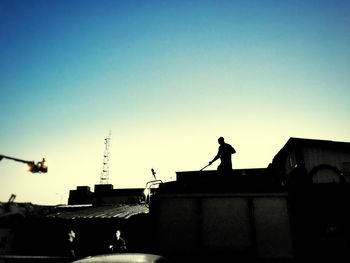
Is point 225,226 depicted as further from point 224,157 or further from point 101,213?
point 101,213

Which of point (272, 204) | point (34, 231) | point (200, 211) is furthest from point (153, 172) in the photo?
point (34, 231)

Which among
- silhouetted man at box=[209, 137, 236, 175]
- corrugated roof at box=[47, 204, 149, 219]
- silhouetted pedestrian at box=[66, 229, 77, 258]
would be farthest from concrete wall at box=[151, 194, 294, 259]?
silhouetted pedestrian at box=[66, 229, 77, 258]

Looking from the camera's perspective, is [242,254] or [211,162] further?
[211,162]

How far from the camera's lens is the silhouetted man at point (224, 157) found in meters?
12.1

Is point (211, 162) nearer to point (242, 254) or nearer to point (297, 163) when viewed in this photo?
point (242, 254)

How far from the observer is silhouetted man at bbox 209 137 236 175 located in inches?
476

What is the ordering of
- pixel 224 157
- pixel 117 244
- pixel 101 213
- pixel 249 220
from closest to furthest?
1. pixel 249 220
2. pixel 224 157
3. pixel 117 244
4. pixel 101 213

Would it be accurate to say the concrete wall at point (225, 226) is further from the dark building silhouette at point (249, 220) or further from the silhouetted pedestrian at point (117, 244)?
the silhouetted pedestrian at point (117, 244)

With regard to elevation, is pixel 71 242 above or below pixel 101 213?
below

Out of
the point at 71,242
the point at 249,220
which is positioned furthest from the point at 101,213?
the point at 249,220

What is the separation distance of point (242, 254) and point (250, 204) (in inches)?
71.6

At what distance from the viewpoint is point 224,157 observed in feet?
39.8

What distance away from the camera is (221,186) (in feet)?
34.6

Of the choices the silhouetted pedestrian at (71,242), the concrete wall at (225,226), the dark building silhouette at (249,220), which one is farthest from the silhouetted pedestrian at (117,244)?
the concrete wall at (225,226)
